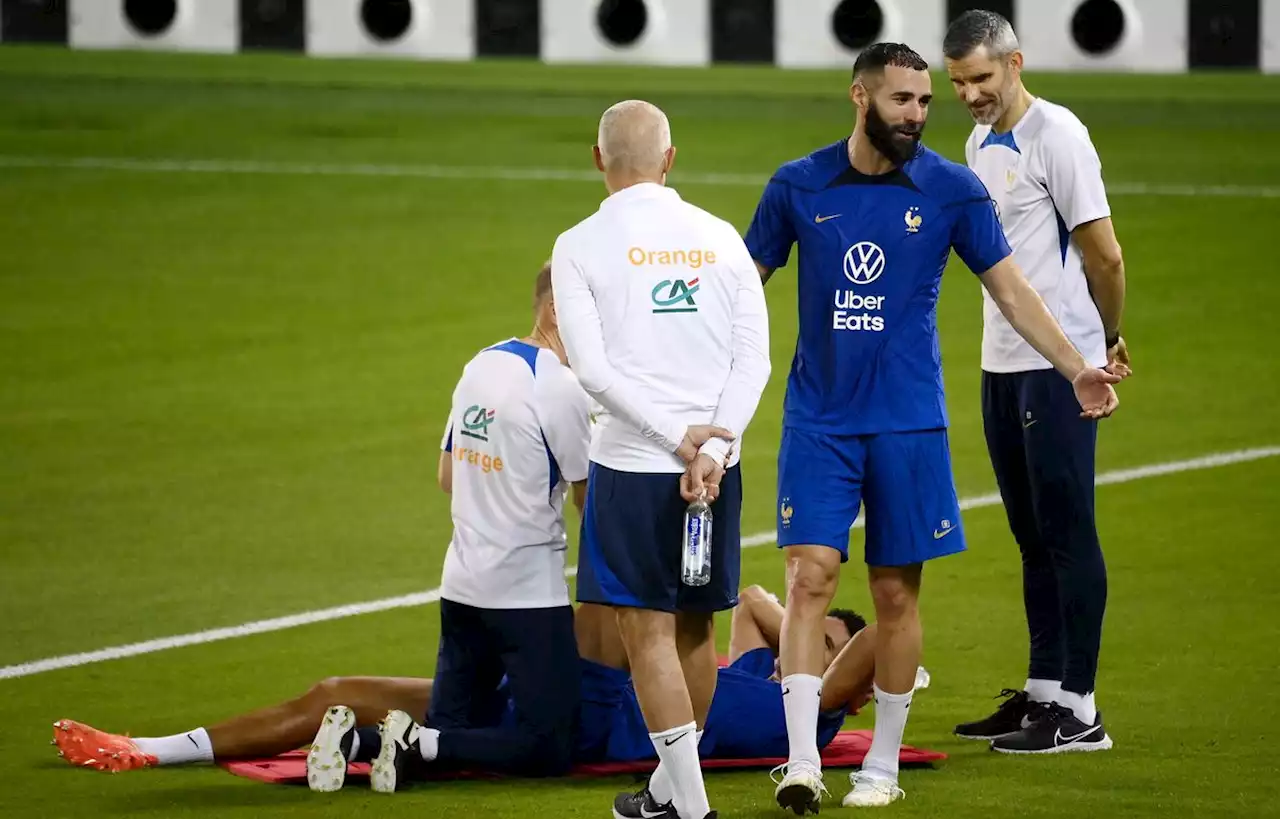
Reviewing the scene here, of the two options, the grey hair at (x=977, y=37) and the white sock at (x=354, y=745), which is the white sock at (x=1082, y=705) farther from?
the white sock at (x=354, y=745)

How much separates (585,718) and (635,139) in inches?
68.9

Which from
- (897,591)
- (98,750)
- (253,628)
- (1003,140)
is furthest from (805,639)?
(253,628)

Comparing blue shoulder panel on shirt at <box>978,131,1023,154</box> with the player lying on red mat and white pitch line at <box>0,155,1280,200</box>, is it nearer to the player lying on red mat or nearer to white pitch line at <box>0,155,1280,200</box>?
the player lying on red mat

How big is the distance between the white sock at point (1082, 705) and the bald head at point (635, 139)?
2.19m

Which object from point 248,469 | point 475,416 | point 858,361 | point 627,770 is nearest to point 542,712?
point 627,770

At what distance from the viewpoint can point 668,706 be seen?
20.4 ft

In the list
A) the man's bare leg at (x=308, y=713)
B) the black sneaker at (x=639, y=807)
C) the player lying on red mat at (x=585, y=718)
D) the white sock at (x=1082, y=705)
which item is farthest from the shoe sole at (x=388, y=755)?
the white sock at (x=1082, y=705)

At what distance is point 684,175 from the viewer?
20.1m

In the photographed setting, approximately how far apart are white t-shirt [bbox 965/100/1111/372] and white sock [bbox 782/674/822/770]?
134cm

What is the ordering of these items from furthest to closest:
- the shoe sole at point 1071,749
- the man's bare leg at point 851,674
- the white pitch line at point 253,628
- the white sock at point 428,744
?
the white pitch line at point 253,628
the shoe sole at point 1071,749
the man's bare leg at point 851,674
the white sock at point 428,744

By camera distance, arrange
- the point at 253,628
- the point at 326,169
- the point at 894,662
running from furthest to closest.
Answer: the point at 326,169, the point at 253,628, the point at 894,662

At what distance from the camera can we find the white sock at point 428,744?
689 cm

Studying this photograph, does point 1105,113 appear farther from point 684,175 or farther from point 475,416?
point 475,416

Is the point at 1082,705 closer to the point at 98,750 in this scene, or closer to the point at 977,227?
the point at 977,227
